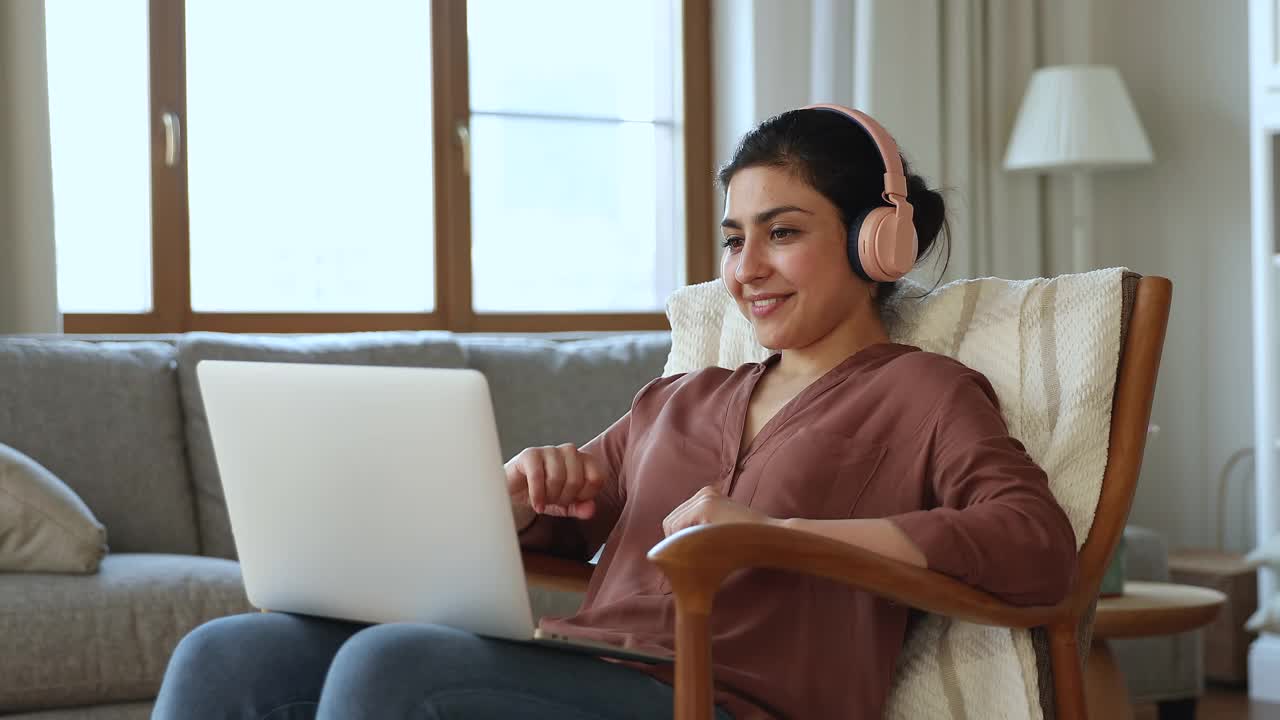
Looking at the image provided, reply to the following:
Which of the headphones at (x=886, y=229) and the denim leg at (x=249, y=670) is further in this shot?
the headphones at (x=886, y=229)

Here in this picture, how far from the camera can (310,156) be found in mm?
3459

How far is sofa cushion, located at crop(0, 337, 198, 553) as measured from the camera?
2.54 metres

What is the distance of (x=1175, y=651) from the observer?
302cm

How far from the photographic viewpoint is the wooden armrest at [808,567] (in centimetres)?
112

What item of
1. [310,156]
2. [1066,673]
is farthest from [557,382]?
[1066,673]

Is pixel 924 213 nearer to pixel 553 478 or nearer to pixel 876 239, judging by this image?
pixel 876 239

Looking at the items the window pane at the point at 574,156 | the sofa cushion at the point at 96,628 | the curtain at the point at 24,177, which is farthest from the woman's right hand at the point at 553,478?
the window pane at the point at 574,156

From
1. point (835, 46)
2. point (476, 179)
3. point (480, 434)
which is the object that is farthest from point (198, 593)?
point (835, 46)

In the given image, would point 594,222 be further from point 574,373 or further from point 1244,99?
point 1244,99

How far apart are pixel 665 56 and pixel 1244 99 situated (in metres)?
1.53

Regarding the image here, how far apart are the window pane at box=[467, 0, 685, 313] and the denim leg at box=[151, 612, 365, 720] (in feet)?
7.54

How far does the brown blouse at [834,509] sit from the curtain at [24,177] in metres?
1.69

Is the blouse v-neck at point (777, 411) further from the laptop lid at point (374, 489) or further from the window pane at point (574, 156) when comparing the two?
the window pane at point (574, 156)

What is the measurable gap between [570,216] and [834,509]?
2.43 meters
